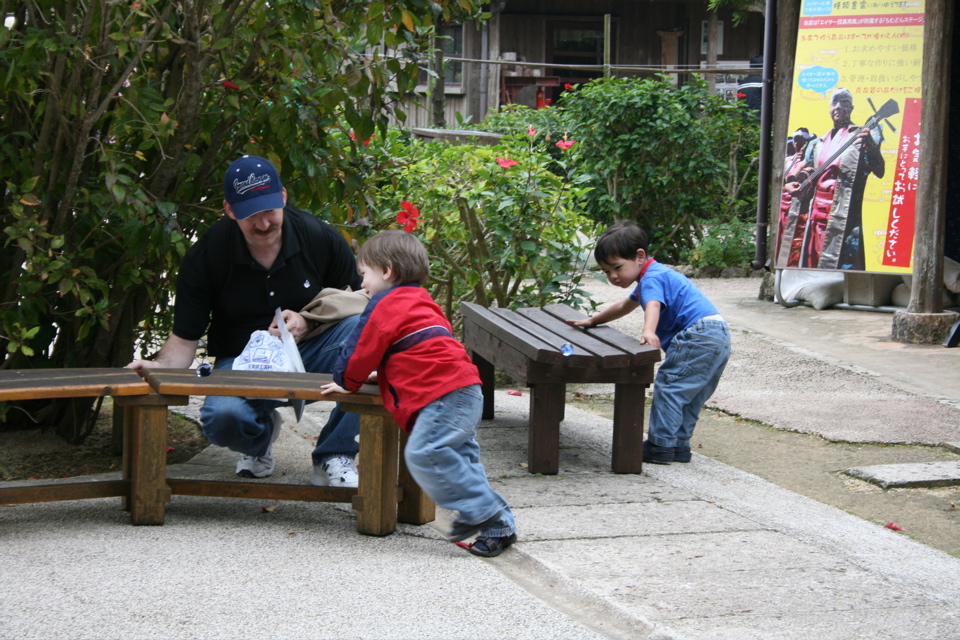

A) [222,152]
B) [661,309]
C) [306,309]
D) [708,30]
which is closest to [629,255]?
[661,309]

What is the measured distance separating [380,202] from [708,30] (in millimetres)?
16013

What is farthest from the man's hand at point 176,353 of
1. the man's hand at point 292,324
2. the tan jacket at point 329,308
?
the tan jacket at point 329,308

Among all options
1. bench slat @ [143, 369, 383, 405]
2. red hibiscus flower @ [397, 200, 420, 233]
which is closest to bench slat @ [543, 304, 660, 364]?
red hibiscus flower @ [397, 200, 420, 233]

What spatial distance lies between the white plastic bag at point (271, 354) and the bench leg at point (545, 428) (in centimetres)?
104

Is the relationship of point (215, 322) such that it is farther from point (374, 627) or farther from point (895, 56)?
point (895, 56)

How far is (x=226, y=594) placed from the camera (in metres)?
3.12

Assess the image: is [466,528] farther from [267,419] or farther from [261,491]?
[267,419]

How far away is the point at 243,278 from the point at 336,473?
2.80 feet

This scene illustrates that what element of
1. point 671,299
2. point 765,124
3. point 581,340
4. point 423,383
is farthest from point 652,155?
point 423,383

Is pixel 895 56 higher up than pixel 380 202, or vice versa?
pixel 895 56

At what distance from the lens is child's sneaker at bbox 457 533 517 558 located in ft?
11.6

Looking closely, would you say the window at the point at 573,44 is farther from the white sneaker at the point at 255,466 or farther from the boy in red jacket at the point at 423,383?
the boy in red jacket at the point at 423,383

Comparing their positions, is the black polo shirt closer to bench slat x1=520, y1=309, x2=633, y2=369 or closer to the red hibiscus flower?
bench slat x1=520, y1=309, x2=633, y2=369

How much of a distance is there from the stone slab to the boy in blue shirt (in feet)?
2.53
